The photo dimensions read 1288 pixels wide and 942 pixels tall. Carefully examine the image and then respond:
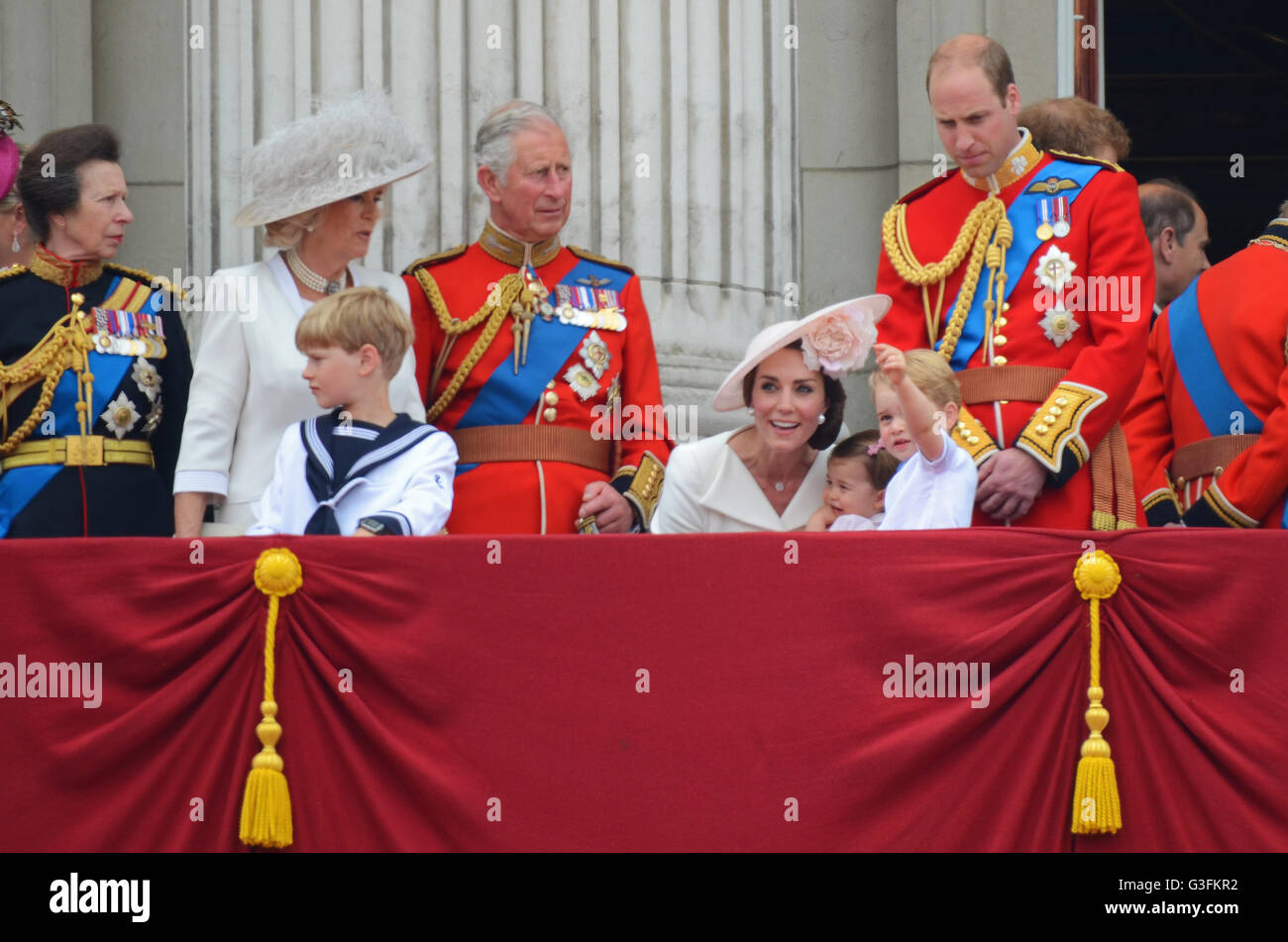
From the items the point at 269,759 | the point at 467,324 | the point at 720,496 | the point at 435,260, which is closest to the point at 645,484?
the point at 720,496

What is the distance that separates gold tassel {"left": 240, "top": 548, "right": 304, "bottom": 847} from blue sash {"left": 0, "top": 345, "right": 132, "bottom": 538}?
107 cm

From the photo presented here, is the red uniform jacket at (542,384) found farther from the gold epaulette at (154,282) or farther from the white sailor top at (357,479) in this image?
the gold epaulette at (154,282)

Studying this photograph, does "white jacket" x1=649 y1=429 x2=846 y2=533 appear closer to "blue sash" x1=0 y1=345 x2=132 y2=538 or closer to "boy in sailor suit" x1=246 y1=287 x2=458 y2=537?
"boy in sailor suit" x1=246 y1=287 x2=458 y2=537

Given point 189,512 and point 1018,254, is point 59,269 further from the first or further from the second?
point 1018,254

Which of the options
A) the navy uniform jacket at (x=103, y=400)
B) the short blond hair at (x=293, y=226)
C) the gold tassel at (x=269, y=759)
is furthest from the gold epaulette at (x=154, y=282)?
the gold tassel at (x=269, y=759)

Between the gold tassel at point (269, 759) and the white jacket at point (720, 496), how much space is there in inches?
45.8

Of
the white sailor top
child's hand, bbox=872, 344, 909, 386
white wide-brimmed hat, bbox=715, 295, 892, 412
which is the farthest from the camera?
white wide-brimmed hat, bbox=715, 295, 892, 412

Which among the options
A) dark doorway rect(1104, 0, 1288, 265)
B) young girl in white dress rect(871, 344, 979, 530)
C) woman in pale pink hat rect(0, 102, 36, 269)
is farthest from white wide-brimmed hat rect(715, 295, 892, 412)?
dark doorway rect(1104, 0, 1288, 265)

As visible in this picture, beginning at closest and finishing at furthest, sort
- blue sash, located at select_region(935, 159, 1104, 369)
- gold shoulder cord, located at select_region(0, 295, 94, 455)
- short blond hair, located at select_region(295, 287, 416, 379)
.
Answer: short blond hair, located at select_region(295, 287, 416, 379)
blue sash, located at select_region(935, 159, 1104, 369)
gold shoulder cord, located at select_region(0, 295, 94, 455)

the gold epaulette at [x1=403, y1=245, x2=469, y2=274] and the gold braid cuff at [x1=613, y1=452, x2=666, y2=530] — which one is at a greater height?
the gold epaulette at [x1=403, y1=245, x2=469, y2=274]

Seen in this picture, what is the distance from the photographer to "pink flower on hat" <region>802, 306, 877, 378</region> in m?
4.63

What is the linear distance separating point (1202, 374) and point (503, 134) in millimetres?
1734
